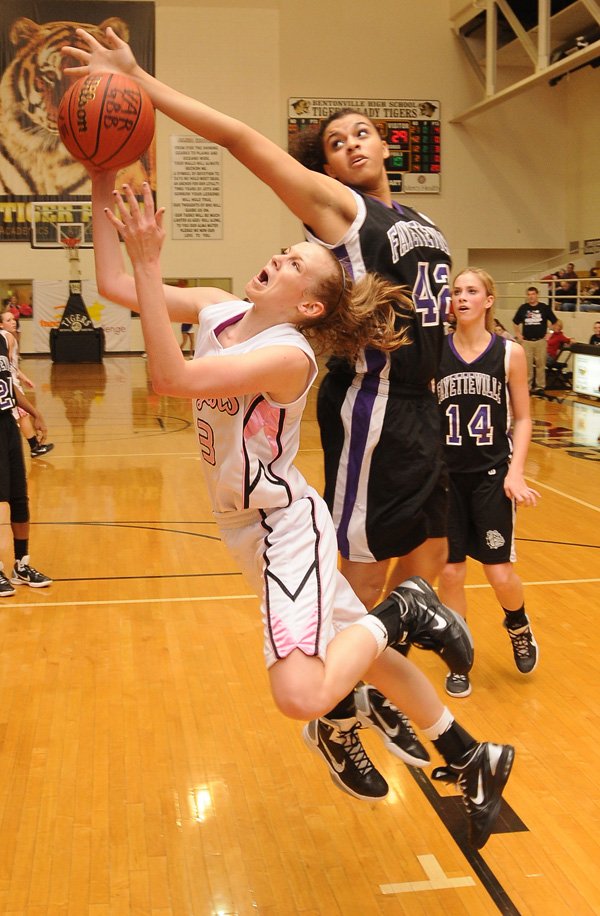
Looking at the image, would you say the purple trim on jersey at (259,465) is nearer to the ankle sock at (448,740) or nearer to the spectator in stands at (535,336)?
the ankle sock at (448,740)

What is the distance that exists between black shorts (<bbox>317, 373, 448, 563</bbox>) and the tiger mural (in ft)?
66.2

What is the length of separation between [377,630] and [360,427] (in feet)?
2.16

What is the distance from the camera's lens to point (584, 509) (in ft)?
24.5

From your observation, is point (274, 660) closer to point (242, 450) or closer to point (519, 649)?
point (242, 450)

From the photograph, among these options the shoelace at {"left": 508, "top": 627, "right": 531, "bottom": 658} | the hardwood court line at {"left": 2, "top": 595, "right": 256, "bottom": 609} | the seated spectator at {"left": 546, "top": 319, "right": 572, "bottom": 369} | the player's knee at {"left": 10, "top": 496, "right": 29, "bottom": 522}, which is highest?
the seated spectator at {"left": 546, "top": 319, "right": 572, "bottom": 369}

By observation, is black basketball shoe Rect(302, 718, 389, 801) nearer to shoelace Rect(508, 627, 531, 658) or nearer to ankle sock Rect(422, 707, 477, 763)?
ankle sock Rect(422, 707, 477, 763)

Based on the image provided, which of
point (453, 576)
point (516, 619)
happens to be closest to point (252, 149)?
point (453, 576)

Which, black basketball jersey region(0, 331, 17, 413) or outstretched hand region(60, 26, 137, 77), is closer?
outstretched hand region(60, 26, 137, 77)

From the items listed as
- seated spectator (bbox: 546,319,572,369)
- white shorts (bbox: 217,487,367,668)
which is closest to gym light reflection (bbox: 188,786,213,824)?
white shorts (bbox: 217,487,367,668)

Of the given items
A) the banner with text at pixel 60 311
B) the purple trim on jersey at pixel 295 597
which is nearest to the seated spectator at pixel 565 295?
the banner with text at pixel 60 311

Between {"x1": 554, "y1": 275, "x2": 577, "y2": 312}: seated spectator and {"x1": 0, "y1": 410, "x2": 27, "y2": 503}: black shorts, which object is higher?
{"x1": 554, "y1": 275, "x2": 577, "y2": 312}: seated spectator

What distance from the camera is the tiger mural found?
21.4m

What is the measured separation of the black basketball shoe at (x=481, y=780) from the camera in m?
2.67

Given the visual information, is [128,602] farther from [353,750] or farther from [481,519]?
[353,750]
